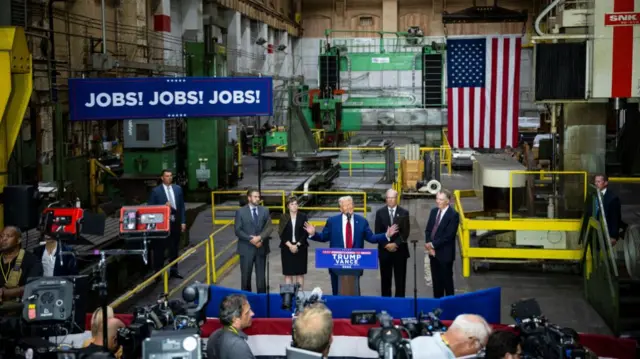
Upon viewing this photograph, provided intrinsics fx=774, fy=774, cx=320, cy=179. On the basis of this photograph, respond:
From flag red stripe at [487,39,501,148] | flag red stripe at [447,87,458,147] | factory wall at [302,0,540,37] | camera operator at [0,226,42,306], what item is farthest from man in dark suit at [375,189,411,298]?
factory wall at [302,0,540,37]

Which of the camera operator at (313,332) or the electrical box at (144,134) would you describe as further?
the electrical box at (144,134)

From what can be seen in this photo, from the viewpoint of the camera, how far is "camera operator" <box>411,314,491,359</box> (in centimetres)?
497

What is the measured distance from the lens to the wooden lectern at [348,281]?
9.75 metres

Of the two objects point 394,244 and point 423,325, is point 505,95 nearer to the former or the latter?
point 394,244

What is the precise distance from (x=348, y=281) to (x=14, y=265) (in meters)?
3.96

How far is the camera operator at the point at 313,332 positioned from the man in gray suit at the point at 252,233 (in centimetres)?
576

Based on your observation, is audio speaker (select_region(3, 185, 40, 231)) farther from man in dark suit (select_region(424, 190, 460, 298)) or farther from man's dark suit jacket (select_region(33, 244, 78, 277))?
man in dark suit (select_region(424, 190, 460, 298))

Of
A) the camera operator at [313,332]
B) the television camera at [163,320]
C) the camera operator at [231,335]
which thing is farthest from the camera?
the television camera at [163,320]

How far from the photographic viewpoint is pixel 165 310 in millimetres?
6543

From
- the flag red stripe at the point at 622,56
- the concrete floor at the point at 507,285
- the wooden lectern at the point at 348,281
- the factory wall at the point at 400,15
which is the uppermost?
the factory wall at the point at 400,15

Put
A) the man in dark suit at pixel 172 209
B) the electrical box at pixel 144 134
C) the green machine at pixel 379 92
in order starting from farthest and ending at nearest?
the green machine at pixel 379 92
the electrical box at pixel 144 134
the man in dark suit at pixel 172 209

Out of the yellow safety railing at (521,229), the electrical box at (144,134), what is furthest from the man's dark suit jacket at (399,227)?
the electrical box at (144,134)

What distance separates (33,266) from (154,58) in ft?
56.2

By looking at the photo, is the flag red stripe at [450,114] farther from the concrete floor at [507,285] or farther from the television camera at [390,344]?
the television camera at [390,344]
